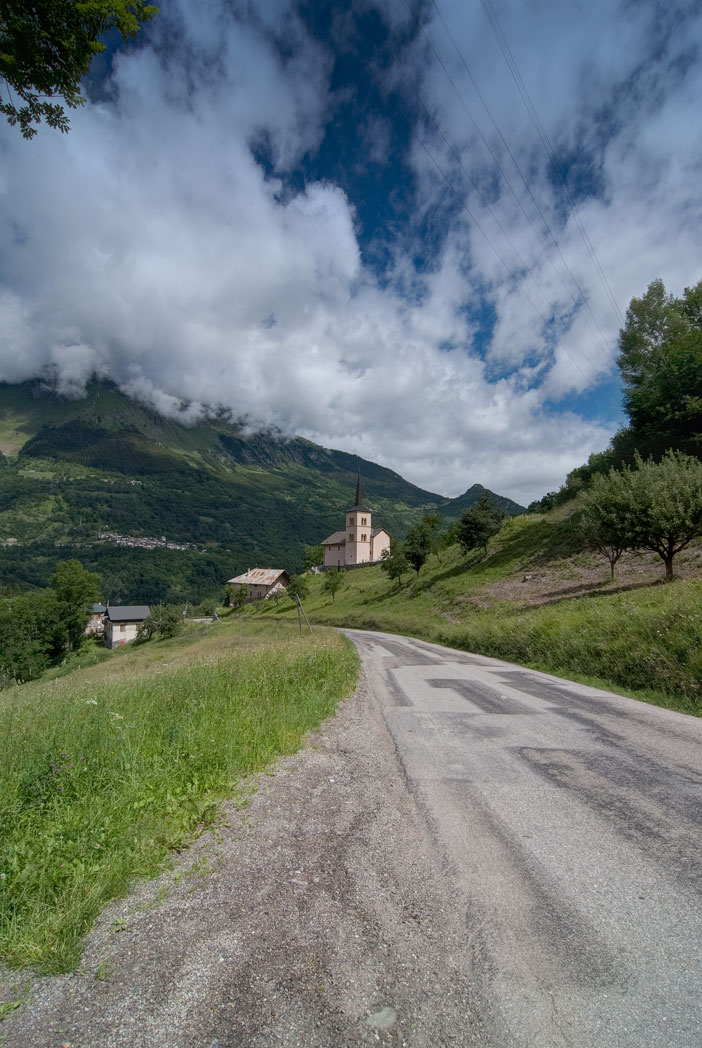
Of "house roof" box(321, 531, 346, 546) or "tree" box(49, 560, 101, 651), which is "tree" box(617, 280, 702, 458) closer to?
"house roof" box(321, 531, 346, 546)

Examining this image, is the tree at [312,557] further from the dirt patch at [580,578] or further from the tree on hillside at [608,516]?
the tree on hillside at [608,516]

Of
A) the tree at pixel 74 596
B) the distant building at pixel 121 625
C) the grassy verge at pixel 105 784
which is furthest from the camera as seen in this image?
the distant building at pixel 121 625

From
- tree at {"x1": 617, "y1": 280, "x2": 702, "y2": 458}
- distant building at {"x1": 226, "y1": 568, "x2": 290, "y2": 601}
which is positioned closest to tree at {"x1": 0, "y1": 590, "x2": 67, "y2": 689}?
distant building at {"x1": 226, "y1": 568, "x2": 290, "y2": 601}

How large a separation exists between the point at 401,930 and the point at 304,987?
0.74 meters

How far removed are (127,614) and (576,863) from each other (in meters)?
119

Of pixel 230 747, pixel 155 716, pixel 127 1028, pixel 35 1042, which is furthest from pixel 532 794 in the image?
pixel 155 716

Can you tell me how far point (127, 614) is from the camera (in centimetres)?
10675

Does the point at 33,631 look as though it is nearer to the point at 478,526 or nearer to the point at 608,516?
the point at 478,526

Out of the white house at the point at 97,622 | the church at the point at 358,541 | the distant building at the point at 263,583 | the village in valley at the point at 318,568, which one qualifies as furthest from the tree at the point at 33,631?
the church at the point at 358,541

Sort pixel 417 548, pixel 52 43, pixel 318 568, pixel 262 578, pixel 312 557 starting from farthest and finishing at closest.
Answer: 1. pixel 262 578
2. pixel 312 557
3. pixel 318 568
4. pixel 417 548
5. pixel 52 43

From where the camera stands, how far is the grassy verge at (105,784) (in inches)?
113

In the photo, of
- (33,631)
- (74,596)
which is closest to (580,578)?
(33,631)

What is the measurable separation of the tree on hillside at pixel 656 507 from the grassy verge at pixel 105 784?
67.7ft

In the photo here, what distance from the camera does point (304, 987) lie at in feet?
7.86
